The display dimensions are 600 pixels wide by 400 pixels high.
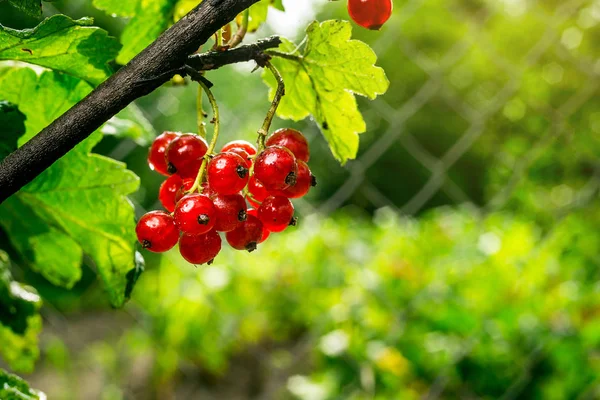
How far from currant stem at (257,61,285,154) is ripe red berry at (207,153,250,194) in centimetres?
2

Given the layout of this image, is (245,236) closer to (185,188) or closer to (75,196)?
(185,188)

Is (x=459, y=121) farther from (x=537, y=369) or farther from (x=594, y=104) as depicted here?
(x=537, y=369)

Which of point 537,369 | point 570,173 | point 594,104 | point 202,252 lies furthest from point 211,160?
point 594,104

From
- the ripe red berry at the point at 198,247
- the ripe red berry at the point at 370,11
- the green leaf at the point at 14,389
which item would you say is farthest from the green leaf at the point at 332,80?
the green leaf at the point at 14,389

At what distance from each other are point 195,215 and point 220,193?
2 cm

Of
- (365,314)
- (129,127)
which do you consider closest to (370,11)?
(129,127)

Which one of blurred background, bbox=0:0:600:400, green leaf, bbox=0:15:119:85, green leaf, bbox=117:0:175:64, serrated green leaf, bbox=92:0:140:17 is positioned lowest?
blurred background, bbox=0:0:600:400

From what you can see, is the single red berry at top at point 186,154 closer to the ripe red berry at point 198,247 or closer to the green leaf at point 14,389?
the ripe red berry at point 198,247

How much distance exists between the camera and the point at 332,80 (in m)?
0.42

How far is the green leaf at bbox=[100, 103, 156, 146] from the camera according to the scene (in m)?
0.55

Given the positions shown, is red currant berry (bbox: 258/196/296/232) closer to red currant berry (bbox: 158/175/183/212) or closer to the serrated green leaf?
red currant berry (bbox: 158/175/183/212)

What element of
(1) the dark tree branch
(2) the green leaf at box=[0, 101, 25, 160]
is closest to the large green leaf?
(2) the green leaf at box=[0, 101, 25, 160]

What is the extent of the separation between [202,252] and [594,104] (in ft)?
11.6

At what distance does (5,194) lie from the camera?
306mm
